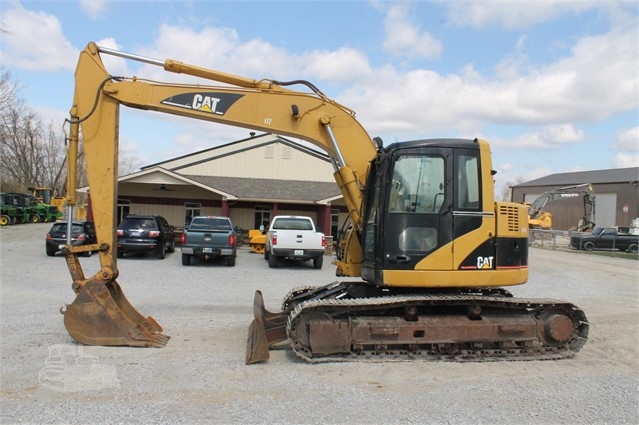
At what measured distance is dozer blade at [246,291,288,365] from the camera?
19.5 ft

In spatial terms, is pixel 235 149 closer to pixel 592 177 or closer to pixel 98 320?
pixel 98 320

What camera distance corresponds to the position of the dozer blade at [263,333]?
5.94 metres

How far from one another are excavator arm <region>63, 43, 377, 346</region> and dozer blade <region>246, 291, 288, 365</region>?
49.0 inches

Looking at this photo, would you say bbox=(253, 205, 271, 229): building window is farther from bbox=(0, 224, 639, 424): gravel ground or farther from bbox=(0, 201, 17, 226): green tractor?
bbox=(0, 224, 639, 424): gravel ground

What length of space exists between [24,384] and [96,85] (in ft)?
12.7

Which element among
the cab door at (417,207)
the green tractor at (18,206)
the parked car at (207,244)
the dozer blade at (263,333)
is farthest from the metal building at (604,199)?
the dozer blade at (263,333)

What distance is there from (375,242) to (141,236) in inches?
532

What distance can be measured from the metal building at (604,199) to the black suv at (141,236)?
52.8 m

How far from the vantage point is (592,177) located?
214ft

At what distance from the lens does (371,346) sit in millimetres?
6336

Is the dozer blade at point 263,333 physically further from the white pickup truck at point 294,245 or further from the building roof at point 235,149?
the building roof at point 235,149

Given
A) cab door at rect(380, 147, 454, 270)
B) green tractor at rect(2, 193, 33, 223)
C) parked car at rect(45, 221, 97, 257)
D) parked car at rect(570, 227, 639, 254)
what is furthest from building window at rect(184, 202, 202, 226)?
parked car at rect(570, 227, 639, 254)

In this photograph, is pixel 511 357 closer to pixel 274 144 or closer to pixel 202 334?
pixel 202 334

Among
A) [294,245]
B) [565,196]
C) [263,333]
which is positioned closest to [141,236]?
[294,245]
